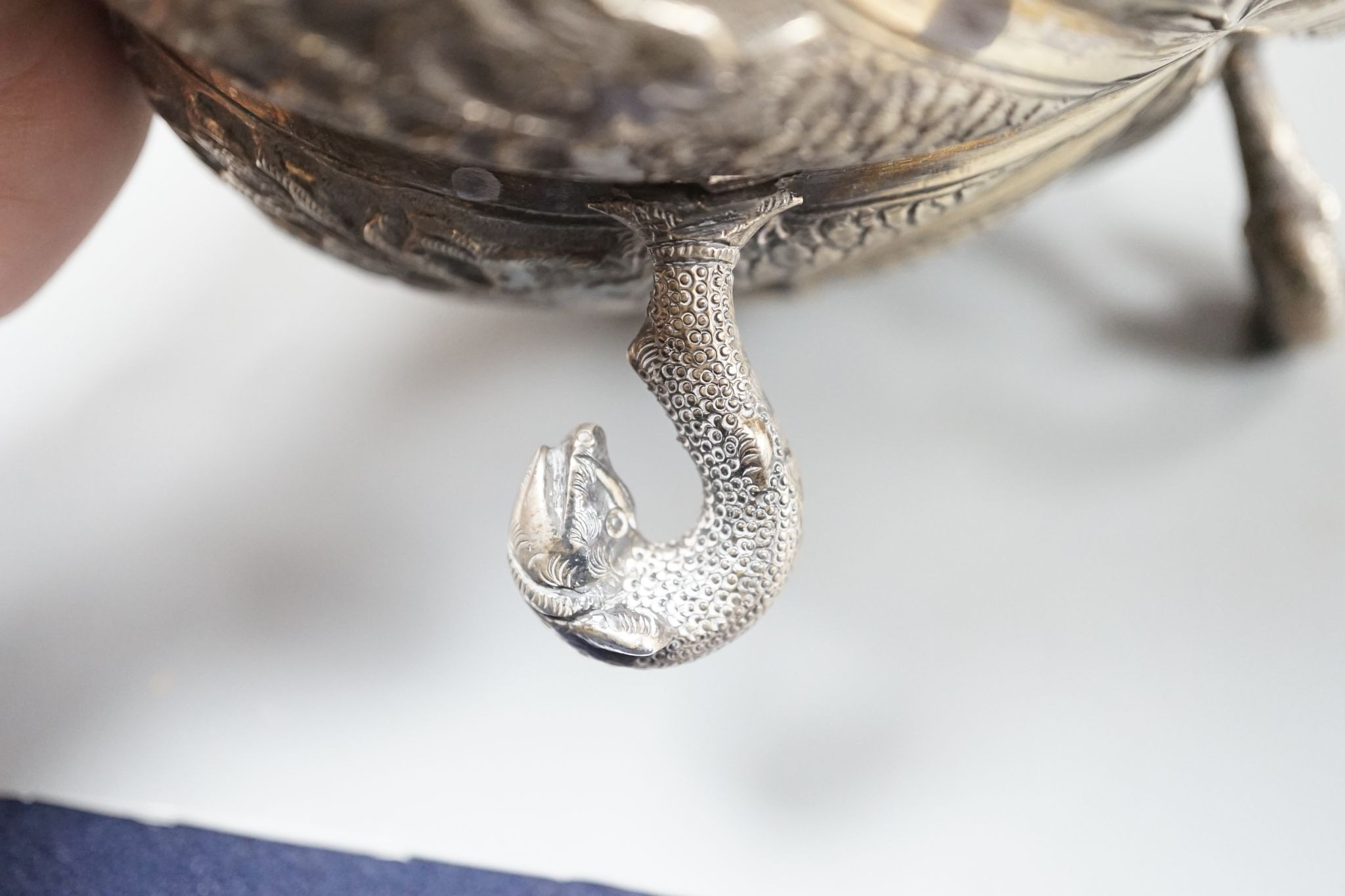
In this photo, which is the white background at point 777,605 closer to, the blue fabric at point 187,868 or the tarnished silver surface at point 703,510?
the blue fabric at point 187,868

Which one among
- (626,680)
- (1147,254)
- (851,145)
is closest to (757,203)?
(851,145)

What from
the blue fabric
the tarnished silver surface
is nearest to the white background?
the blue fabric

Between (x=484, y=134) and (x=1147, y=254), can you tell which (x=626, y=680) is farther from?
(x=1147, y=254)

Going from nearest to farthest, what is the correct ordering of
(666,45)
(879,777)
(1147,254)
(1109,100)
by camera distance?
(666,45) < (1109,100) < (879,777) < (1147,254)

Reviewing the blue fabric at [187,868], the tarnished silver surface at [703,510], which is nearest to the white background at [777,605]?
the blue fabric at [187,868]

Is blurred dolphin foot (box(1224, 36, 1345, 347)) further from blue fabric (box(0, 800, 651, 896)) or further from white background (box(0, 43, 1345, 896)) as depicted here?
blue fabric (box(0, 800, 651, 896))

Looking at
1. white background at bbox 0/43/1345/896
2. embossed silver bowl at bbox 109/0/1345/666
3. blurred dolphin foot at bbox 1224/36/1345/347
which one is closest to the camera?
embossed silver bowl at bbox 109/0/1345/666

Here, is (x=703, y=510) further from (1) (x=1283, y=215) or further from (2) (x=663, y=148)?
(1) (x=1283, y=215)
